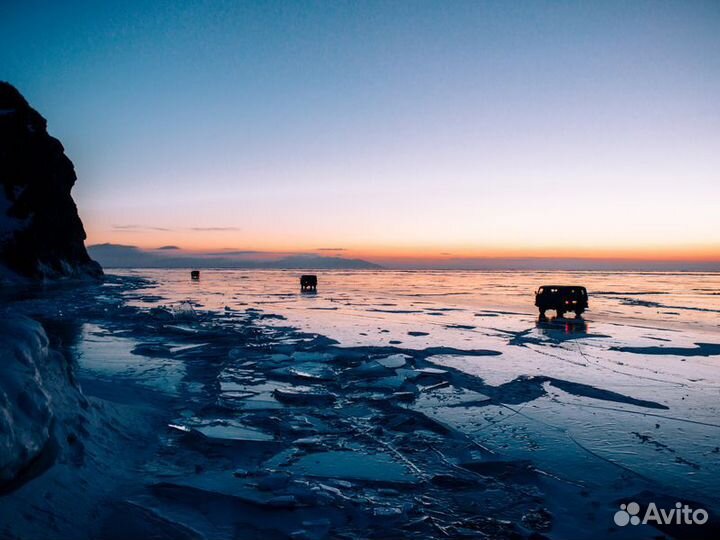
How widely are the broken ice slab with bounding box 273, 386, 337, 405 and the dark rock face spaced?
56.0m

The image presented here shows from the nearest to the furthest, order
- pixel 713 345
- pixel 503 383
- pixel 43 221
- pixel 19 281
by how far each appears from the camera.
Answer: pixel 503 383 < pixel 713 345 < pixel 19 281 < pixel 43 221

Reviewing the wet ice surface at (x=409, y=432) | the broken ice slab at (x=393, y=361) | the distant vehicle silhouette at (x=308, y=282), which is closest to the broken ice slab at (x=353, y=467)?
the wet ice surface at (x=409, y=432)

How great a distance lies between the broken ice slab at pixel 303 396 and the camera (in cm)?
835

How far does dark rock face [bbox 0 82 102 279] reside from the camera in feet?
168

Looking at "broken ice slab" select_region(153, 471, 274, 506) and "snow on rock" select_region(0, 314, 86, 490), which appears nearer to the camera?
"snow on rock" select_region(0, 314, 86, 490)

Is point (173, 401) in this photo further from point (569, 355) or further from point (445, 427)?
point (569, 355)

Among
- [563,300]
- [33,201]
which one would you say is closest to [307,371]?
[563,300]

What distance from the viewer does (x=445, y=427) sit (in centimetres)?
703

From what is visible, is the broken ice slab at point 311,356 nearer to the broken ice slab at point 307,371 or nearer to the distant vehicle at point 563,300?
the broken ice slab at point 307,371

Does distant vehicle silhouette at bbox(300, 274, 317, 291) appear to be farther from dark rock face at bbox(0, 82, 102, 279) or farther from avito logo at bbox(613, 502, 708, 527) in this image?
avito logo at bbox(613, 502, 708, 527)

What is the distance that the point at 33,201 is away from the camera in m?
57.4

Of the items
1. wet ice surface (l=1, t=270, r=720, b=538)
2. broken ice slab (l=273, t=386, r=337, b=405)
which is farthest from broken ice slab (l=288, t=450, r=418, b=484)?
broken ice slab (l=273, t=386, r=337, b=405)

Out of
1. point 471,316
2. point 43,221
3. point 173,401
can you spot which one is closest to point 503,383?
point 173,401

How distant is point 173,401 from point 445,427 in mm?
5126
